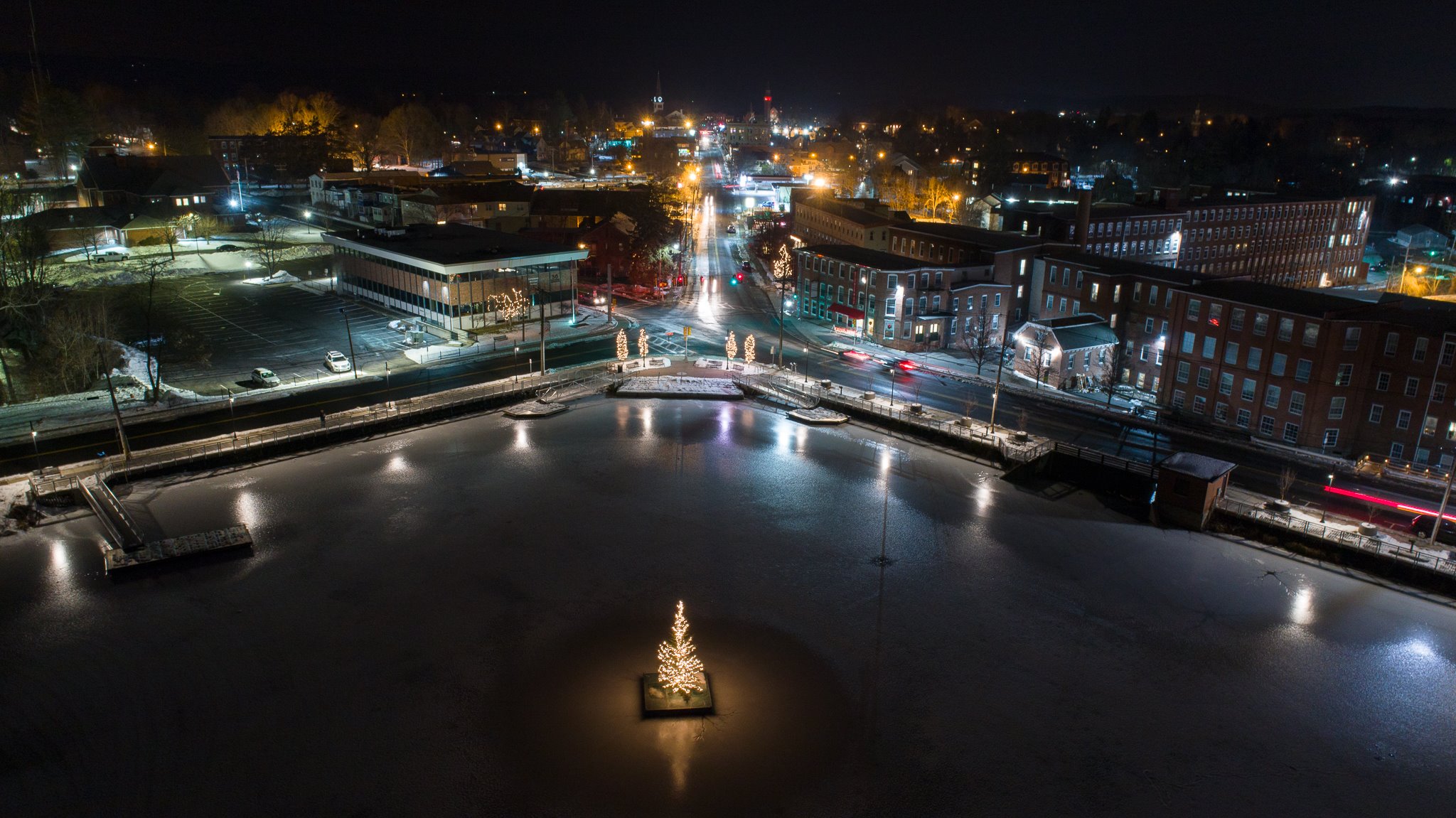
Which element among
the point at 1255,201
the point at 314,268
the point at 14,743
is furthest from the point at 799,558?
the point at 1255,201

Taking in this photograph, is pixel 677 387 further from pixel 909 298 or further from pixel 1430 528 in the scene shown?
pixel 1430 528

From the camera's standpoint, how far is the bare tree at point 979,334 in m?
54.2

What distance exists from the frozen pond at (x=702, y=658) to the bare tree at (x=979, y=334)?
992 inches

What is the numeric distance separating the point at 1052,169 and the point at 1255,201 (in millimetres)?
35670

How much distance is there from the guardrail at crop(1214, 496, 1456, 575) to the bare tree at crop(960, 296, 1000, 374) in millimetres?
25382

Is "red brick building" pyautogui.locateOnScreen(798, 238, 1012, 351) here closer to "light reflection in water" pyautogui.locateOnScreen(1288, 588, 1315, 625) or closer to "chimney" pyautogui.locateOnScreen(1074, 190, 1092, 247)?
"chimney" pyautogui.locateOnScreen(1074, 190, 1092, 247)

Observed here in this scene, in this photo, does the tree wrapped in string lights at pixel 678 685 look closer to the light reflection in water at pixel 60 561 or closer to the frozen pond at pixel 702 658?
the frozen pond at pixel 702 658

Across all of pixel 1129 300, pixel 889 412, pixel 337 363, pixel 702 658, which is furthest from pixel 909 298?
pixel 702 658

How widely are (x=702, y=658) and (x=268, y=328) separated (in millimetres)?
42480

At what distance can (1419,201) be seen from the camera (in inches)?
4247

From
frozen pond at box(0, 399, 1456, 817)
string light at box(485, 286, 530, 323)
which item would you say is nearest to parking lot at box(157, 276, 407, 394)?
string light at box(485, 286, 530, 323)

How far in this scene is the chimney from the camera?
6475 cm

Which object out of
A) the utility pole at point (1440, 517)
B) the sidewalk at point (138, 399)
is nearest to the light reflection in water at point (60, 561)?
Result: the sidewalk at point (138, 399)

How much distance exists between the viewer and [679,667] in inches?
750
